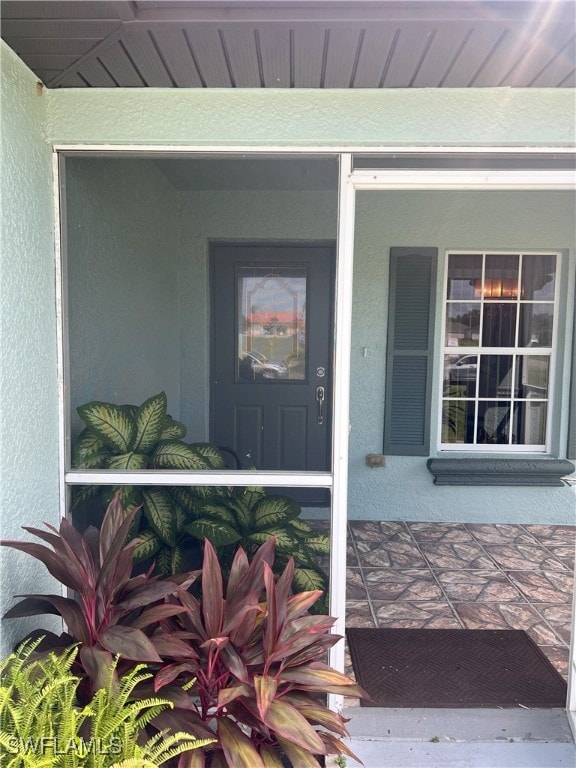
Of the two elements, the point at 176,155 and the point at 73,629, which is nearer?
the point at 73,629

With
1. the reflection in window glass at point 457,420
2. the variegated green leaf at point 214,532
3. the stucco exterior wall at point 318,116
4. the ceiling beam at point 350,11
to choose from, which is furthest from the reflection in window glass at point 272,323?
the ceiling beam at point 350,11

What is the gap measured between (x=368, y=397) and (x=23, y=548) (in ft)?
10.4

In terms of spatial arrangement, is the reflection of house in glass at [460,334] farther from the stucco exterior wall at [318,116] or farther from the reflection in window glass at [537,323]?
the stucco exterior wall at [318,116]

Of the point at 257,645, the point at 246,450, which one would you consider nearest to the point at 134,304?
the point at 246,450

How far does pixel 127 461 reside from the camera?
2.45 meters

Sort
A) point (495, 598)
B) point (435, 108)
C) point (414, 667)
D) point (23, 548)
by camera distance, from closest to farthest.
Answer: point (23, 548), point (435, 108), point (414, 667), point (495, 598)

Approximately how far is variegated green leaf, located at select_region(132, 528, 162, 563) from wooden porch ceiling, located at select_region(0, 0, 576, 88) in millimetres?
1894

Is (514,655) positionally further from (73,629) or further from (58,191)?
(58,191)

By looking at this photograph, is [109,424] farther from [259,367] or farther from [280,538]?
[259,367]

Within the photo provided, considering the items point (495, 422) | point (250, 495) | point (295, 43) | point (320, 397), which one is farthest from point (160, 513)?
point (495, 422)

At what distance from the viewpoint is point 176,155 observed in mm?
2148

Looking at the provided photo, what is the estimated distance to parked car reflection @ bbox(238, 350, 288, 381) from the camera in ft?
15.0

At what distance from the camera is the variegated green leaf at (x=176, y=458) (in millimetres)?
2555

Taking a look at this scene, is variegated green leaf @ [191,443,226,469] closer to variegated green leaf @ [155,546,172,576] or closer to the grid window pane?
variegated green leaf @ [155,546,172,576]
